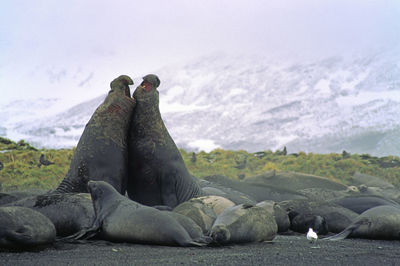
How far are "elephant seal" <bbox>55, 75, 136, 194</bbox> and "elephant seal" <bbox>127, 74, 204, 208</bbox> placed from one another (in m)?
0.14

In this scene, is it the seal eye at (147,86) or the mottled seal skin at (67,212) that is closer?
Result: the mottled seal skin at (67,212)

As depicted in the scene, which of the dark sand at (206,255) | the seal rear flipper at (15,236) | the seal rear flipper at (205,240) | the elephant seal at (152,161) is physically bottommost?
the dark sand at (206,255)

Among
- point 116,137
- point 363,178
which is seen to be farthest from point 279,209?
point 363,178

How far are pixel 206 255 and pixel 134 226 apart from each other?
105 centimetres

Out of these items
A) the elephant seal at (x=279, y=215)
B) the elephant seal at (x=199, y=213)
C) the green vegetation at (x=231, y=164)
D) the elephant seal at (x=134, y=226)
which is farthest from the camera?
the green vegetation at (x=231, y=164)

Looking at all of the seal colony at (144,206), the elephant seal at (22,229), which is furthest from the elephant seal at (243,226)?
the elephant seal at (22,229)

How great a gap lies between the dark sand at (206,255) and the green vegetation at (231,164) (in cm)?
948

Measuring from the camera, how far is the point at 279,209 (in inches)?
286

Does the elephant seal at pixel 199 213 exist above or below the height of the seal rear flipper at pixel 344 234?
above

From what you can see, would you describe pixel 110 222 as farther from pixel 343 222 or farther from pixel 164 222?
pixel 343 222

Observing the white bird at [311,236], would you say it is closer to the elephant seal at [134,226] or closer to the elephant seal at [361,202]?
the elephant seal at [134,226]

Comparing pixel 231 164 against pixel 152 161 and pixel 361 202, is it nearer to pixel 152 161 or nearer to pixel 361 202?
pixel 361 202

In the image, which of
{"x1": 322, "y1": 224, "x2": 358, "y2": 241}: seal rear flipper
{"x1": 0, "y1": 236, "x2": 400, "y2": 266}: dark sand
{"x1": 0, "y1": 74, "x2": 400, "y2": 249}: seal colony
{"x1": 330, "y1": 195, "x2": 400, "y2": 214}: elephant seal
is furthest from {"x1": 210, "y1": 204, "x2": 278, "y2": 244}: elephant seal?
{"x1": 330, "y1": 195, "x2": 400, "y2": 214}: elephant seal

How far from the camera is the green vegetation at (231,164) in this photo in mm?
14562
